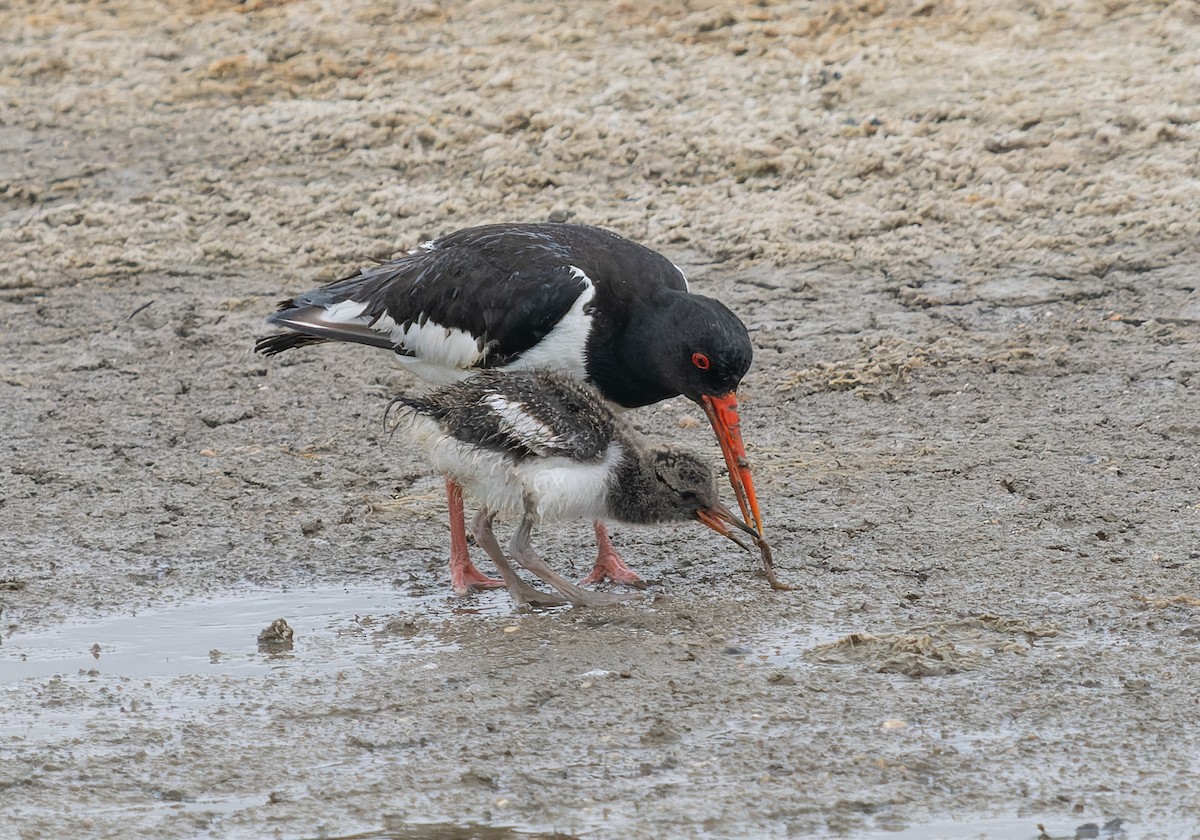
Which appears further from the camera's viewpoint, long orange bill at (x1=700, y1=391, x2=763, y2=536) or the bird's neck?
the bird's neck

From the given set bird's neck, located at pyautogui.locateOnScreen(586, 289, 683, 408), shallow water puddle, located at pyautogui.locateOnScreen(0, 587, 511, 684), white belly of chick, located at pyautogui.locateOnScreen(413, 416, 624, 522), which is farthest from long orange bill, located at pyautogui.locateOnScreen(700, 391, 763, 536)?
shallow water puddle, located at pyautogui.locateOnScreen(0, 587, 511, 684)

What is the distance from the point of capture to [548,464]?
581cm

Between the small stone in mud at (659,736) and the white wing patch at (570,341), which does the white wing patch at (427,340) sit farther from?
the small stone in mud at (659,736)

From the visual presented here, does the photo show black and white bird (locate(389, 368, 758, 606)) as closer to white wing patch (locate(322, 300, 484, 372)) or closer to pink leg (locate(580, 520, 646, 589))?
pink leg (locate(580, 520, 646, 589))

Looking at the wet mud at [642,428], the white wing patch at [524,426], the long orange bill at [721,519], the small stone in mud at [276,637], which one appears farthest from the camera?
the long orange bill at [721,519]

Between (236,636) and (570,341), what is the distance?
65.0 inches

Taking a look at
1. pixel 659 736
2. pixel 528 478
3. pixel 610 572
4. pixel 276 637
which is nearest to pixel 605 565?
pixel 610 572

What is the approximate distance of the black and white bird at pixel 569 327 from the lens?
6.14 m

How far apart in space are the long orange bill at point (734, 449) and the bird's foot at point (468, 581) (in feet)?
3.13

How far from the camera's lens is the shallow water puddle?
543 cm

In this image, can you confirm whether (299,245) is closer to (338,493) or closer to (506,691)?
(338,493)

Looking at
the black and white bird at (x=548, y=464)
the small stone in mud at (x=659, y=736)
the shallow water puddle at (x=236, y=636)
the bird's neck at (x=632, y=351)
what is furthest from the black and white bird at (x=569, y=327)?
the small stone in mud at (x=659, y=736)

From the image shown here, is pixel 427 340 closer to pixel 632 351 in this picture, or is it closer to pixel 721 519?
pixel 632 351

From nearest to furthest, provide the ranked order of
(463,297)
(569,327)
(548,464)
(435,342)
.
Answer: (548,464), (569,327), (463,297), (435,342)
